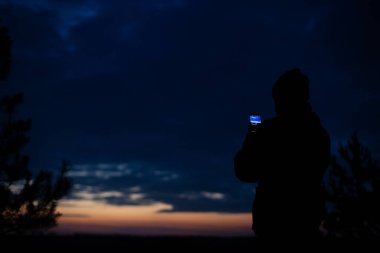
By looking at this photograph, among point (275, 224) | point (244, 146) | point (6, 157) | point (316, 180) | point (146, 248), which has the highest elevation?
point (6, 157)

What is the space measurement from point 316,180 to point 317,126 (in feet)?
1.47

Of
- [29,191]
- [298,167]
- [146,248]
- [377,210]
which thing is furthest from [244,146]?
[377,210]

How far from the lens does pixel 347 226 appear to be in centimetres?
1483

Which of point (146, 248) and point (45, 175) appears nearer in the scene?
point (45, 175)

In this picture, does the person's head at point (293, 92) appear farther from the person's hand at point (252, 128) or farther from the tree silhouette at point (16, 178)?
the tree silhouette at point (16, 178)

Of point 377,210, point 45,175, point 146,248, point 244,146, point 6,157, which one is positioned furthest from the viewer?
point 377,210

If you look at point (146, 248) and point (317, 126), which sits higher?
point (317, 126)

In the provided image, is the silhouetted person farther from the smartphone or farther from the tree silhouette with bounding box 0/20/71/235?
the tree silhouette with bounding box 0/20/71/235

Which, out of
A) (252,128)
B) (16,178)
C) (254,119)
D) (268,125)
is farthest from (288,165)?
(16,178)

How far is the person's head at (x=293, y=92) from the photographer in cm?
298

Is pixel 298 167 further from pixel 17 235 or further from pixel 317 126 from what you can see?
pixel 17 235

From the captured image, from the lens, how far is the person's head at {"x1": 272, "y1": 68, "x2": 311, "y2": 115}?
9.78 feet

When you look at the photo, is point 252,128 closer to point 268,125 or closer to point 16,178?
point 268,125

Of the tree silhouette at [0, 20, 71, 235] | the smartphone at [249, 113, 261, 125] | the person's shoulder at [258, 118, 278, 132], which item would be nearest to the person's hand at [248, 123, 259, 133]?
the smartphone at [249, 113, 261, 125]
